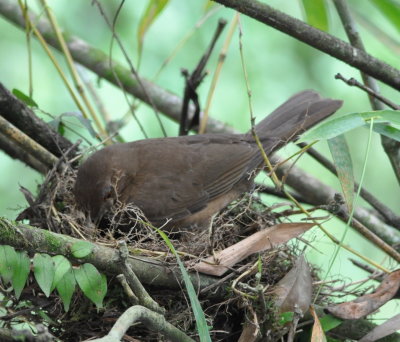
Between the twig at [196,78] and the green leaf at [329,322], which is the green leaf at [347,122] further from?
the twig at [196,78]

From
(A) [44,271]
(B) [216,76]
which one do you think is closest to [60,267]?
(A) [44,271]

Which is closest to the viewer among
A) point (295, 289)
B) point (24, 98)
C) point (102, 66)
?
point (295, 289)

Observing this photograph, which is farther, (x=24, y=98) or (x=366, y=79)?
(x=24, y=98)

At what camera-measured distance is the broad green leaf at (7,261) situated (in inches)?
107

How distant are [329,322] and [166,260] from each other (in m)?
0.94

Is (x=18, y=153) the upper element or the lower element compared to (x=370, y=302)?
upper

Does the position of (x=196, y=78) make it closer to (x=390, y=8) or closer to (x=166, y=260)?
(x=390, y=8)

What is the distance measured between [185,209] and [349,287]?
A: 1.33 metres

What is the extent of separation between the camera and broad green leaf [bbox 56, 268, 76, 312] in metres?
2.89

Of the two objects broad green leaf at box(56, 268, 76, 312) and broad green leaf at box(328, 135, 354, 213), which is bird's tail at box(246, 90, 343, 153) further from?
broad green leaf at box(56, 268, 76, 312)

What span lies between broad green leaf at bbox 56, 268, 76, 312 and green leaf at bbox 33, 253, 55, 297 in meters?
0.08

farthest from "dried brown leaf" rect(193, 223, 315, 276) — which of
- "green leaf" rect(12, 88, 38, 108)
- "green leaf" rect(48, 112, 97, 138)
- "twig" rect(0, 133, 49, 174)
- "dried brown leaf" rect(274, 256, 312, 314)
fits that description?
"green leaf" rect(12, 88, 38, 108)

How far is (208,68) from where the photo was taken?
26.7 feet

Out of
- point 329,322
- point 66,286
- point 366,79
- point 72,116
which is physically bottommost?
point 329,322
